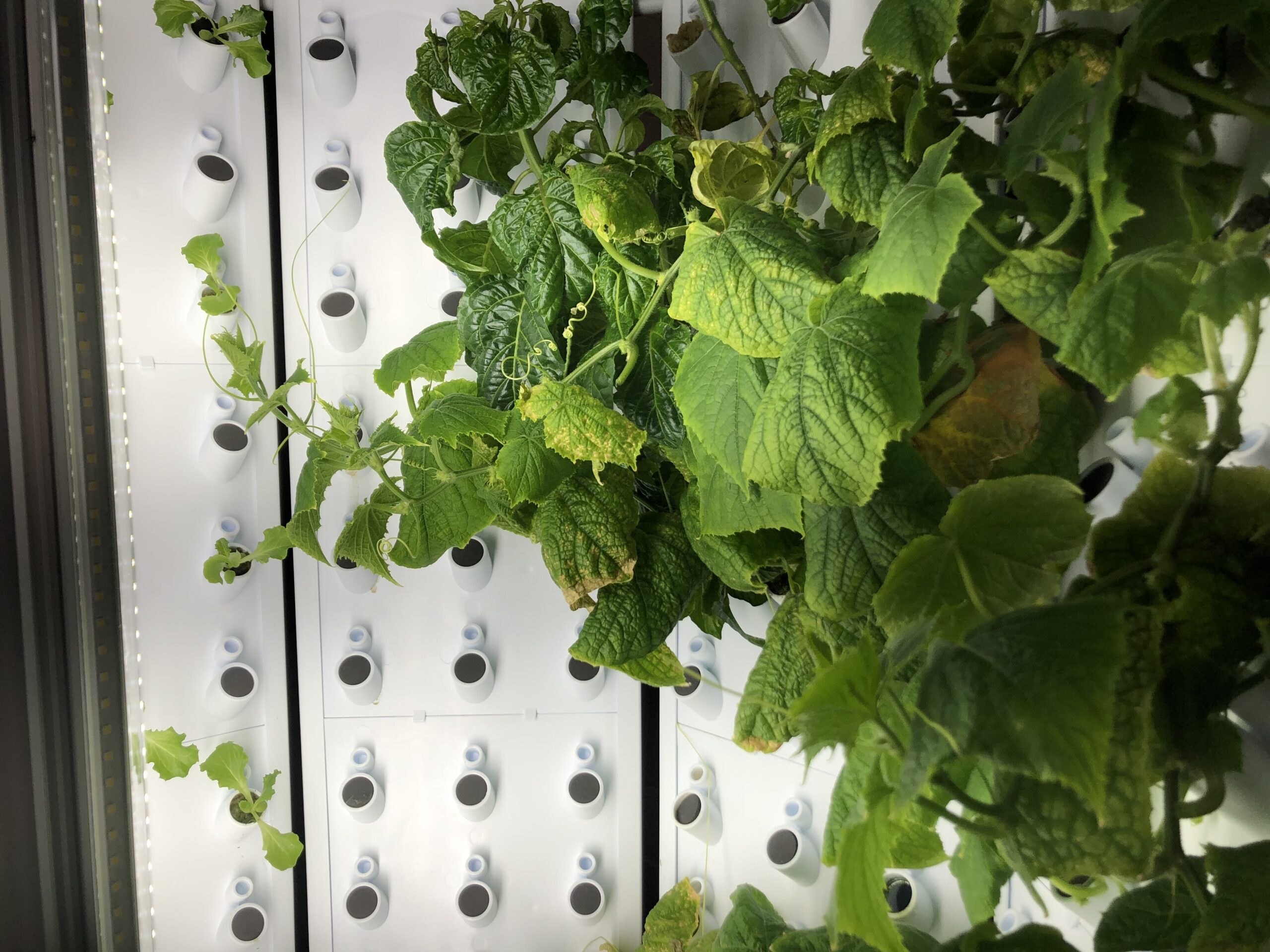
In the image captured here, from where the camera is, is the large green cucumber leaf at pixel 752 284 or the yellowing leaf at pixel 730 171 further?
the yellowing leaf at pixel 730 171

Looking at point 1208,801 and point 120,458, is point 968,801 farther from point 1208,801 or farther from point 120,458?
point 120,458

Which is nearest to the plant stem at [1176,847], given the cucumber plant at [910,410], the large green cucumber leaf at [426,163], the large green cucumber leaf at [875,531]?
the cucumber plant at [910,410]

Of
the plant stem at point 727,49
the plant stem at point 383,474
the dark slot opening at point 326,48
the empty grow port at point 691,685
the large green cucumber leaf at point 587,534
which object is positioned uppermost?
the dark slot opening at point 326,48

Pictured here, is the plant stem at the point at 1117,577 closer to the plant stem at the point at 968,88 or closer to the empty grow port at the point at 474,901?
the plant stem at the point at 968,88

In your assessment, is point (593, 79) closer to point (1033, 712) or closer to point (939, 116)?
point (939, 116)

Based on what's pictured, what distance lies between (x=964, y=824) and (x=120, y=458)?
3.63 ft

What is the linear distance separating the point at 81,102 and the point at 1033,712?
1.29 metres

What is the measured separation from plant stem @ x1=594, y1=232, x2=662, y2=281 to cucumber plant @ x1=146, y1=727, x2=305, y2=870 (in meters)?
0.87

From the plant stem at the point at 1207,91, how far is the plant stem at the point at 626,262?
36 centimetres

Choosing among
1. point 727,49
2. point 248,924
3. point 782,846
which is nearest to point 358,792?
point 248,924

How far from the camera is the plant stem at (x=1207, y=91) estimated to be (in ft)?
1.43

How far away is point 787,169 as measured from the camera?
641 mm

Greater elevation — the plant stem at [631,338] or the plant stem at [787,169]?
the plant stem at [787,169]

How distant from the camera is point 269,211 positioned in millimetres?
1081
